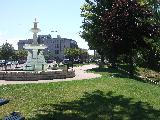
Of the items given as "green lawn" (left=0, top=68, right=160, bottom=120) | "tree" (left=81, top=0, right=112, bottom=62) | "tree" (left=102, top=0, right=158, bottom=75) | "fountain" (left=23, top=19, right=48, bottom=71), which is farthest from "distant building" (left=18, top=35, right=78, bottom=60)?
"green lawn" (left=0, top=68, right=160, bottom=120)

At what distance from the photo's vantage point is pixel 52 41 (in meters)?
187

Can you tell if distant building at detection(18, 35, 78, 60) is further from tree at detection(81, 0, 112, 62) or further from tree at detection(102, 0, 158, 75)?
tree at detection(102, 0, 158, 75)

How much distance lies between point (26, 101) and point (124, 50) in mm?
21741

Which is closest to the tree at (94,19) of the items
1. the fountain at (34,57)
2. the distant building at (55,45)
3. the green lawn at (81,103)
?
the fountain at (34,57)

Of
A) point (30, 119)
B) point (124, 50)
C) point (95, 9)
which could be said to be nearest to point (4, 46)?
point (95, 9)

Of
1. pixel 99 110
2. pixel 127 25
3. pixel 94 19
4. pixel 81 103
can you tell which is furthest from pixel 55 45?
pixel 99 110

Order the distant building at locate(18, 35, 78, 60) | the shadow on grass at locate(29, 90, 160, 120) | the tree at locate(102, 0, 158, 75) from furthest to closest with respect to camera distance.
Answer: the distant building at locate(18, 35, 78, 60) < the tree at locate(102, 0, 158, 75) < the shadow on grass at locate(29, 90, 160, 120)

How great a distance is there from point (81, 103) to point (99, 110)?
6.35ft

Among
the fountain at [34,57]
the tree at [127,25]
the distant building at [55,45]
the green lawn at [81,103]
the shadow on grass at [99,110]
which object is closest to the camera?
the shadow on grass at [99,110]

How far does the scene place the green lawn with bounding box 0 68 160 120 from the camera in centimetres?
1407

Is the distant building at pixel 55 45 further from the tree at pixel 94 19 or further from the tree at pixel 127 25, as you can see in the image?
the tree at pixel 127 25

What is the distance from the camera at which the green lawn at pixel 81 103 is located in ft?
46.2

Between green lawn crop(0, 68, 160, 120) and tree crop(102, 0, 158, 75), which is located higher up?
tree crop(102, 0, 158, 75)

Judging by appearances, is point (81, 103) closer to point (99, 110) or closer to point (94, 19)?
point (99, 110)
